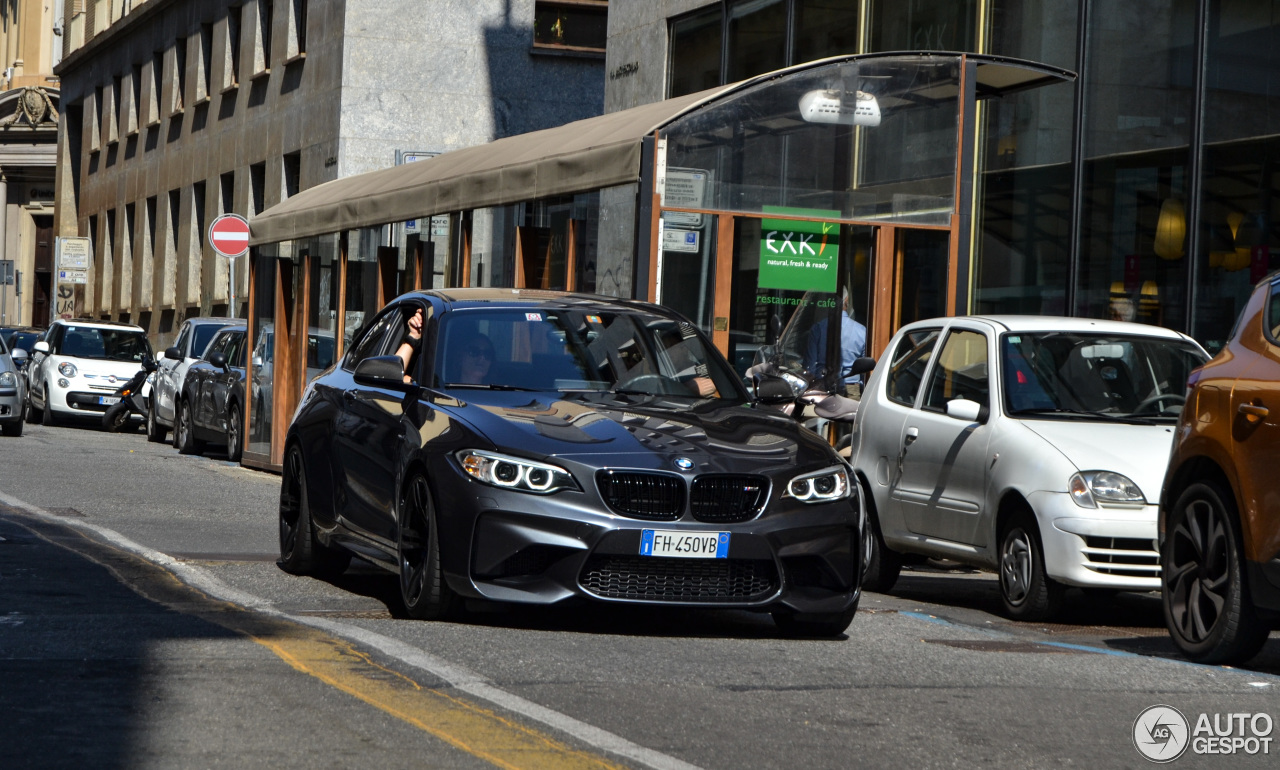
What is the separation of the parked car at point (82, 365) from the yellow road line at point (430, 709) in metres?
21.9

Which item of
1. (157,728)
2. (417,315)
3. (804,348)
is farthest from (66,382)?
(157,728)

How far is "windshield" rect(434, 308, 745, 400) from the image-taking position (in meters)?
8.85

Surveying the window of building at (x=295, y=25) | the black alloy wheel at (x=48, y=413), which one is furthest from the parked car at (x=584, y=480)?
the window of building at (x=295, y=25)

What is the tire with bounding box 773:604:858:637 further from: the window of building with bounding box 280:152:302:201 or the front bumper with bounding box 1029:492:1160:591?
the window of building with bounding box 280:152:302:201

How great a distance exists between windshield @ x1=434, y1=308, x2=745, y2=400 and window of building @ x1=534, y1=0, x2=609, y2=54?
24754 millimetres

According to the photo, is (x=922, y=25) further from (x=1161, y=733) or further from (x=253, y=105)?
(x=253, y=105)

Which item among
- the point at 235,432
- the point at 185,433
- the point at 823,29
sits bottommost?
the point at 185,433

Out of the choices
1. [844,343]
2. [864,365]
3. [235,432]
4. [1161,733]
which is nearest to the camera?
[1161,733]

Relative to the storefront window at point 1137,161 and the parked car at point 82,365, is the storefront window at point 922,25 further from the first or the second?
the parked car at point 82,365

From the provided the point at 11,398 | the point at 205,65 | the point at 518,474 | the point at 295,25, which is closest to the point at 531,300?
the point at 518,474

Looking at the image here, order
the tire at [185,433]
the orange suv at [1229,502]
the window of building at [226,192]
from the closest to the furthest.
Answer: the orange suv at [1229,502]
the tire at [185,433]
the window of building at [226,192]

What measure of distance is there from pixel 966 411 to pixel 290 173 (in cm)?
2697

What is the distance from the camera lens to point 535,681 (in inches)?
259

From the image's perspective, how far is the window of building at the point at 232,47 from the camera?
127 ft
